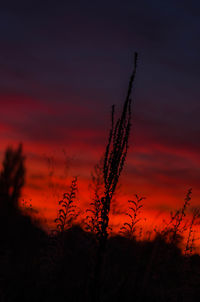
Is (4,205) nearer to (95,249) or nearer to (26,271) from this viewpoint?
(26,271)

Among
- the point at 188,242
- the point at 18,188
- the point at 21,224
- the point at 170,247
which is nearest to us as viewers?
the point at 170,247

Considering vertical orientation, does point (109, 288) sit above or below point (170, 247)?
below

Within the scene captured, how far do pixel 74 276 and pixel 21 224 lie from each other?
19496 millimetres

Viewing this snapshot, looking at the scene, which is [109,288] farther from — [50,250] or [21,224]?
[21,224]

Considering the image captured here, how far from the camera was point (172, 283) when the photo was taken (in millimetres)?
10305

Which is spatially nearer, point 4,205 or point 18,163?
point 4,205

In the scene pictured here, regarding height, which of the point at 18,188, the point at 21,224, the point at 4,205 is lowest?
the point at 21,224

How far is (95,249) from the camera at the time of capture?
5.24 metres

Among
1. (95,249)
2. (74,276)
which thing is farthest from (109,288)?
(95,249)

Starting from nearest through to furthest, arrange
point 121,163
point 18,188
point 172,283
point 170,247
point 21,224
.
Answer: point 121,163 < point 170,247 < point 172,283 < point 21,224 < point 18,188

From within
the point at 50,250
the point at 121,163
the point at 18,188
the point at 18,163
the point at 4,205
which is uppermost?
the point at 18,163

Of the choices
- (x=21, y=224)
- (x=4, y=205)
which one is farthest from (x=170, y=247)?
(x=4, y=205)

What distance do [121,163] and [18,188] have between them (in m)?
39.2

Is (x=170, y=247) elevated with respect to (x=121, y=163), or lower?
lower
